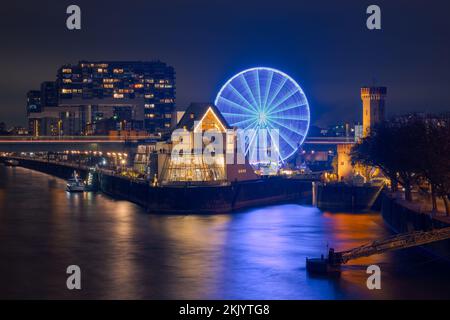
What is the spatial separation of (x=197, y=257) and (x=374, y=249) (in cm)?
859

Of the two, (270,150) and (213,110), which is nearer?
(213,110)

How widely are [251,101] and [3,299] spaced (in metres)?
43.1

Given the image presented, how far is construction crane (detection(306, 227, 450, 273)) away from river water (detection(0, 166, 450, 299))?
524 mm

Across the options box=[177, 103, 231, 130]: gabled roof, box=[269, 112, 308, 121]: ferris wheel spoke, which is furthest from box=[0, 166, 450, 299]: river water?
box=[269, 112, 308, 121]: ferris wheel spoke

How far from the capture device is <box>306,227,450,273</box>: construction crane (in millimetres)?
36125

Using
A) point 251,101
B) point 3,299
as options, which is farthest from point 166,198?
point 3,299

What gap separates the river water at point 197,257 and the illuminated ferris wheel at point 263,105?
1045 centimetres

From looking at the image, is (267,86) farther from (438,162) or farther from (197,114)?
(438,162)

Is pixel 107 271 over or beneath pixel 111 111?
beneath

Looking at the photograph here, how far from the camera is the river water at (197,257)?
3362 cm

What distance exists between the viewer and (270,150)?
252 feet
